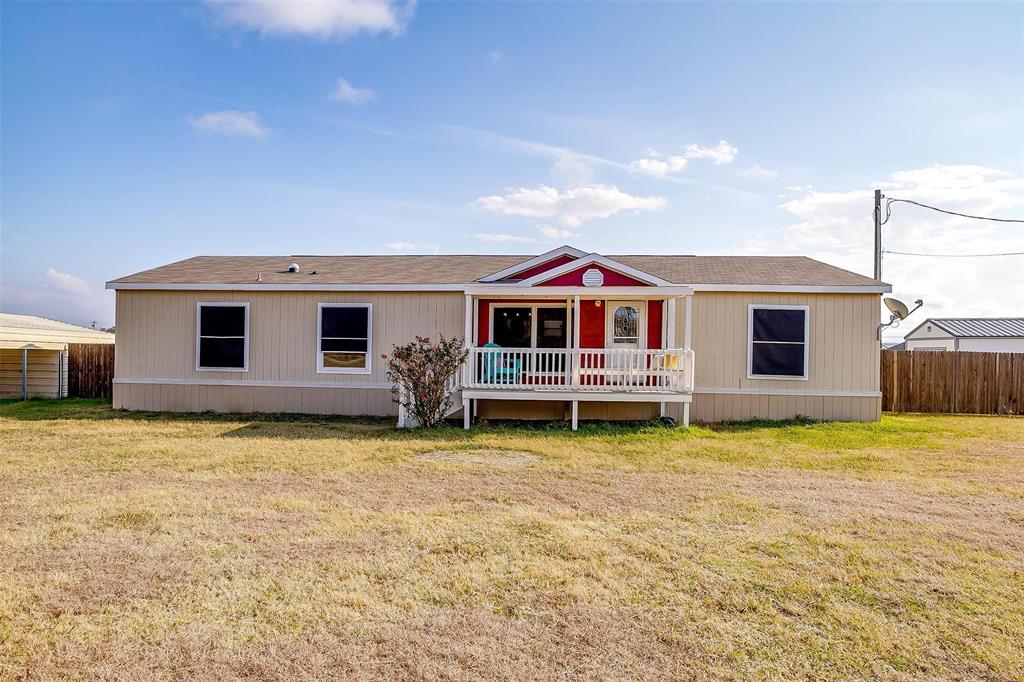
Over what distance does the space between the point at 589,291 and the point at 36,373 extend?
1560 cm

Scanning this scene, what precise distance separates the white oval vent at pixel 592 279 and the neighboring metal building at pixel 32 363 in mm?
14715

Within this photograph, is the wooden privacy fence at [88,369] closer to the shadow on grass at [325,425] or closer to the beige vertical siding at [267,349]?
the shadow on grass at [325,425]

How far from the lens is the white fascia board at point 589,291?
422 inches

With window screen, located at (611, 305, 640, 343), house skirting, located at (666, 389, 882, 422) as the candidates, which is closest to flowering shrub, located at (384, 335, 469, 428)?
window screen, located at (611, 305, 640, 343)

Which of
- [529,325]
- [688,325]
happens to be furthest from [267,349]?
[688,325]

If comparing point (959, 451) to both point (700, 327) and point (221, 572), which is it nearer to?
point (700, 327)

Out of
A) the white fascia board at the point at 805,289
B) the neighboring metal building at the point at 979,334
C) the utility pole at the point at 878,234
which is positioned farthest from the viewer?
the neighboring metal building at the point at 979,334

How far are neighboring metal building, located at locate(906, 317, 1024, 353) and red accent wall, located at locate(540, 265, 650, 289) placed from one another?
20.0 metres

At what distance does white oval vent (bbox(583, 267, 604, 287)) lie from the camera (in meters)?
10.9

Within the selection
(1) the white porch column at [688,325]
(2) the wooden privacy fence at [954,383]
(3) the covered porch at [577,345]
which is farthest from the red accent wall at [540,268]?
(2) the wooden privacy fence at [954,383]

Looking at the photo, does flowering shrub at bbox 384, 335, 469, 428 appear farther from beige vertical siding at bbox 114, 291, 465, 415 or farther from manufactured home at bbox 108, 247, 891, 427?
beige vertical siding at bbox 114, 291, 465, 415

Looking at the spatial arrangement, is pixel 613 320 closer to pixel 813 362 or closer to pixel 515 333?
pixel 515 333

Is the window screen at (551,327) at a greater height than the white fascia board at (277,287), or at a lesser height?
lesser

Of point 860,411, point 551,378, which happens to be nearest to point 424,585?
point 551,378
